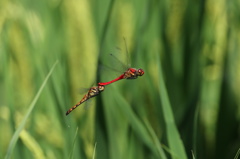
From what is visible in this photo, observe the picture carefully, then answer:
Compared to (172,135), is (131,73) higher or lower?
higher

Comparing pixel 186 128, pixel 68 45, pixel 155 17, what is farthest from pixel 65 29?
pixel 186 128

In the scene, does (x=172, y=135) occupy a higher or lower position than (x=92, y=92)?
lower

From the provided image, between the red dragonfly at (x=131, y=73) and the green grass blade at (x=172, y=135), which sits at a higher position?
the red dragonfly at (x=131, y=73)

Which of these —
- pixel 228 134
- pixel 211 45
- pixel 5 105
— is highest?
pixel 5 105

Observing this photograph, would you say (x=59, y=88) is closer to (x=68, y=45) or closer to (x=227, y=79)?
(x=68, y=45)

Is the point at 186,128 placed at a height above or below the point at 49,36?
below

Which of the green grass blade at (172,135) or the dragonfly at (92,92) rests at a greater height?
the dragonfly at (92,92)
